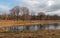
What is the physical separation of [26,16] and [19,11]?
9.78 meters

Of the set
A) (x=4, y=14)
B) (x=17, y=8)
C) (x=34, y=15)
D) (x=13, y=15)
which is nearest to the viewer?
(x=4, y=14)

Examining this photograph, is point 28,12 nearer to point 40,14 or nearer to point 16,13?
point 16,13

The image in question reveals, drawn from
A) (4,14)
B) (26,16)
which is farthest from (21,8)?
(4,14)

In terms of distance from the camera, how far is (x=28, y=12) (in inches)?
4294

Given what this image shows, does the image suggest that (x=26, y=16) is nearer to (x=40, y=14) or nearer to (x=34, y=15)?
(x=34, y=15)

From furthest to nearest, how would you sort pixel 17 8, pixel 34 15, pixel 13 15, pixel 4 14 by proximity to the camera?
pixel 34 15, pixel 17 8, pixel 13 15, pixel 4 14

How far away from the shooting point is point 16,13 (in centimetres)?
10794

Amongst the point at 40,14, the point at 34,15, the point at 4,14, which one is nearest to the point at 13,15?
the point at 4,14

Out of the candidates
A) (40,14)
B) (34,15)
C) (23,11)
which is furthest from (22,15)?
(40,14)

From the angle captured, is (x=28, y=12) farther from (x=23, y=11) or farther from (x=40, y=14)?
(x=40, y=14)

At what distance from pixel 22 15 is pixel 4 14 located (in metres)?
26.5

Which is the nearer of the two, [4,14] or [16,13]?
[4,14]

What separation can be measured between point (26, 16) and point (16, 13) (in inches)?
315

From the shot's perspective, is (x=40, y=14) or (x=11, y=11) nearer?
(x=11, y=11)
